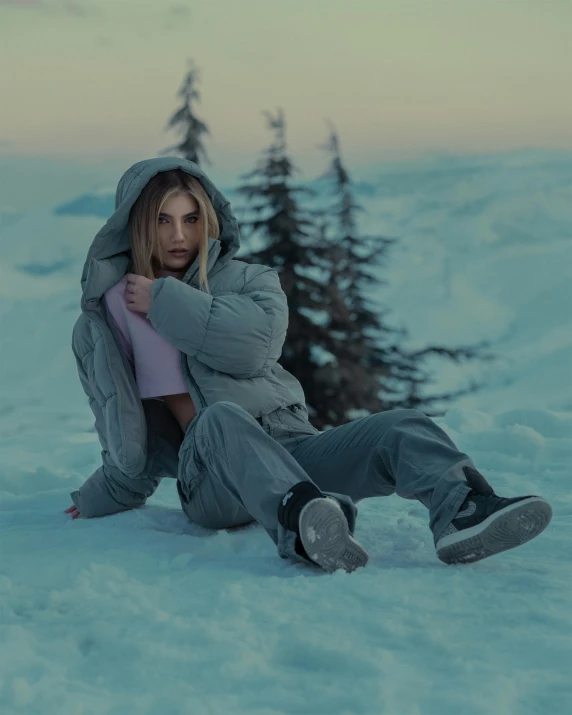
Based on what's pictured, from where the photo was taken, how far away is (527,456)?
4.42 m

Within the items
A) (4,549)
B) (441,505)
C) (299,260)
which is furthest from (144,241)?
(299,260)

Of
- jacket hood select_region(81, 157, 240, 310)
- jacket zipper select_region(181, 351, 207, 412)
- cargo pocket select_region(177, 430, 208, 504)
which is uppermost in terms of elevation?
jacket hood select_region(81, 157, 240, 310)

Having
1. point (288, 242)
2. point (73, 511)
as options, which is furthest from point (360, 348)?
point (73, 511)

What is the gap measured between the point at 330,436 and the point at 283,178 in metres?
12.3

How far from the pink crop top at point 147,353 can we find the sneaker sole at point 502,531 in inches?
45.2

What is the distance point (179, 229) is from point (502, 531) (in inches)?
61.6

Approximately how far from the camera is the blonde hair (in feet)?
10.7

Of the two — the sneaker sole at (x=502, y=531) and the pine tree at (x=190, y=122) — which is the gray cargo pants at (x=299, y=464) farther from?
the pine tree at (x=190, y=122)

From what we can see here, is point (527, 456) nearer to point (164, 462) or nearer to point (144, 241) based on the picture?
point (164, 462)

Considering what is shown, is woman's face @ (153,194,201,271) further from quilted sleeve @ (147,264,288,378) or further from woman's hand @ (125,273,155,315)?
quilted sleeve @ (147,264,288,378)

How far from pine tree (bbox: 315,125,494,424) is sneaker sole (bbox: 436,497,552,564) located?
41.8 ft

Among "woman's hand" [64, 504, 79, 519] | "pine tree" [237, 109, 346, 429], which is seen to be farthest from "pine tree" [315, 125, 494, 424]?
"woman's hand" [64, 504, 79, 519]

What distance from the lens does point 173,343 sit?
3.03 metres

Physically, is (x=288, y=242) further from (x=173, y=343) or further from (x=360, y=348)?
(x=173, y=343)
